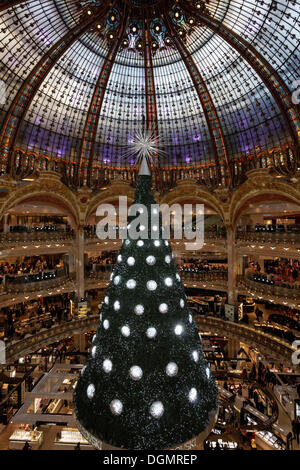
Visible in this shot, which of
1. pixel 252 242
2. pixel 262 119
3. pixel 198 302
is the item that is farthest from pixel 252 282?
pixel 262 119

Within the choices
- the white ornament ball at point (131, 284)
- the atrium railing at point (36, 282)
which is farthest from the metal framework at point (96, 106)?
the white ornament ball at point (131, 284)

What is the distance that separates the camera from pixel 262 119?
25625mm

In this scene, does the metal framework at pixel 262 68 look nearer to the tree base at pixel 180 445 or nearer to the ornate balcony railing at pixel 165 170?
the ornate balcony railing at pixel 165 170

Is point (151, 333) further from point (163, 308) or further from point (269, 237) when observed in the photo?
point (269, 237)

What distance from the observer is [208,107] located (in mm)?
27469

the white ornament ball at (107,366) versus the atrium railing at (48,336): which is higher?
the white ornament ball at (107,366)

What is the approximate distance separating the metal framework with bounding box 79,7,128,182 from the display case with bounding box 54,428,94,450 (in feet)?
73.6

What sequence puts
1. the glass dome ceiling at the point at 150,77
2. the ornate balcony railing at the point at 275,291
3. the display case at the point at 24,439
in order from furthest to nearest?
the ornate balcony railing at the point at 275,291
the glass dome ceiling at the point at 150,77
the display case at the point at 24,439

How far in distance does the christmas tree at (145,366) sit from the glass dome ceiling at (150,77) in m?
20.8

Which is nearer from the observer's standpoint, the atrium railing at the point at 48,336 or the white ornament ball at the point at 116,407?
the white ornament ball at the point at 116,407

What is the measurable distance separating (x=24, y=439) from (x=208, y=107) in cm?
2856

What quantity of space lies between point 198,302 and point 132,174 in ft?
51.3

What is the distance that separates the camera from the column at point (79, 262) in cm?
2952

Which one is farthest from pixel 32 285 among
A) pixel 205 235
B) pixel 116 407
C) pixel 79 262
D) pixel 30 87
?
pixel 116 407
